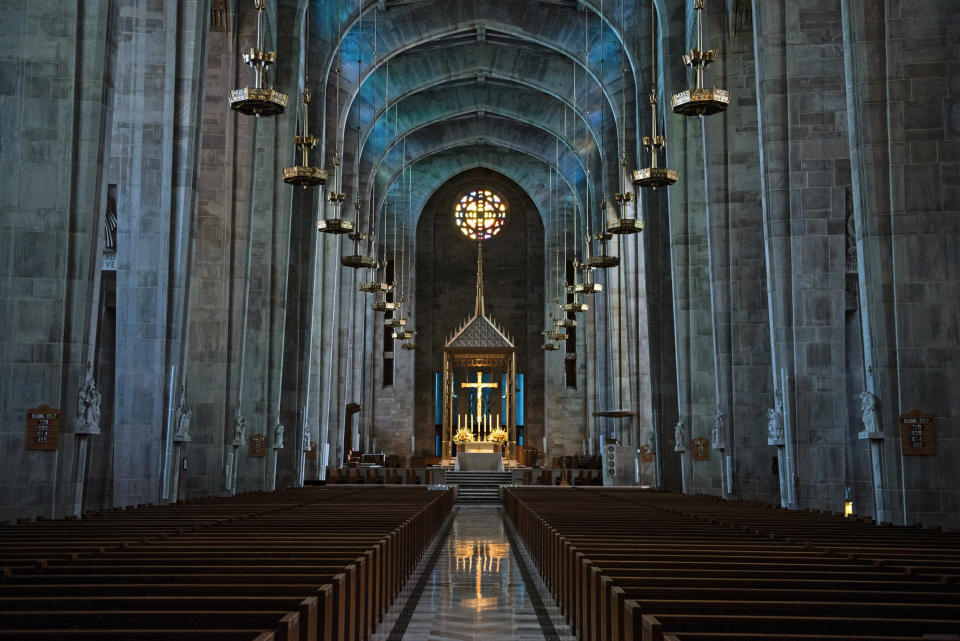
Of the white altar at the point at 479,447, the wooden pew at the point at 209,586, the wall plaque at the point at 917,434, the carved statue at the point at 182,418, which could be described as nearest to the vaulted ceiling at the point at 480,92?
the white altar at the point at 479,447

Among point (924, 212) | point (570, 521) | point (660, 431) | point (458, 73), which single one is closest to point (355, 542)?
point (570, 521)

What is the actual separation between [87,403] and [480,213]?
3655 centimetres

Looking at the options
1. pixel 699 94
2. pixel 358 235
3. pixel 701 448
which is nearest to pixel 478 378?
pixel 358 235

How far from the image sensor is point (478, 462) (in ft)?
120

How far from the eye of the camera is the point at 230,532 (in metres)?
8.79

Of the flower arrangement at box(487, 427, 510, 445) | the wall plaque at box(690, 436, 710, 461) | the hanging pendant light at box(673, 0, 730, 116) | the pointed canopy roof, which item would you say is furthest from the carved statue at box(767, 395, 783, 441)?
the pointed canopy roof

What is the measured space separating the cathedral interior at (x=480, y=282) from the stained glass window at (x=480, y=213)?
416 cm

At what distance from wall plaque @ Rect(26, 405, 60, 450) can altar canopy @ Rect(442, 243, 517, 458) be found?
105 ft

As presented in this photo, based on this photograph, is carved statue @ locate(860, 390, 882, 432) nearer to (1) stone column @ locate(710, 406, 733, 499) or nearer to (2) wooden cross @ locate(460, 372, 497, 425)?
(1) stone column @ locate(710, 406, 733, 499)

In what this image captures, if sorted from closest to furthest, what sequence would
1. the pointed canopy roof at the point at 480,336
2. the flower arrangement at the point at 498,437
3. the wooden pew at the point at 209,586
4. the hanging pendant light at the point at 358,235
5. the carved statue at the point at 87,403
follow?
the wooden pew at the point at 209,586 → the carved statue at the point at 87,403 → the hanging pendant light at the point at 358,235 → the flower arrangement at the point at 498,437 → the pointed canopy roof at the point at 480,336

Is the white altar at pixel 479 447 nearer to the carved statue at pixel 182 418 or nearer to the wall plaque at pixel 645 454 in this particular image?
the wall plaque at pixel 645 454

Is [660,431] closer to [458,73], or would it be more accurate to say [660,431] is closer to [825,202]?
[825,202]

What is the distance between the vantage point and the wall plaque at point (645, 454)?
2936 cm

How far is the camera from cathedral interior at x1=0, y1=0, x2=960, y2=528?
12109 millimetres
